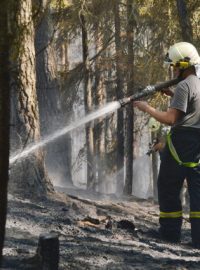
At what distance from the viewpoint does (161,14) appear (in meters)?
14.2

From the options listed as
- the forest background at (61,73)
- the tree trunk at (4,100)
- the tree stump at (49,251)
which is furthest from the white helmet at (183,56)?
the tree trunk at (4,100)

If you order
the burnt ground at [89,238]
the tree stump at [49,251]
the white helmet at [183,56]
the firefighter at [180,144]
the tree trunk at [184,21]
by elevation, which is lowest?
the burnt ground at [89,238]

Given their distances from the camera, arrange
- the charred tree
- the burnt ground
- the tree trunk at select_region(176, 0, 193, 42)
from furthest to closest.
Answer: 1. the charred tree
2. the tree trunk at select_region(176, 0, 193, 42)
3. the burnt ground

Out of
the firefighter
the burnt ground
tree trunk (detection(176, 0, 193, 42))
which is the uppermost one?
tree trunk (detection(176, 0, 193, 42))

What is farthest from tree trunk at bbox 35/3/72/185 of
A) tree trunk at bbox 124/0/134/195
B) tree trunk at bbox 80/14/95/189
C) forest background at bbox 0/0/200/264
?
tree trunk at bbox 80/14/95/189

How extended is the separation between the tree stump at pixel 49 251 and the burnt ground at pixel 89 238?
5.7 inches

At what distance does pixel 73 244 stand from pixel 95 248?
226 millimetres

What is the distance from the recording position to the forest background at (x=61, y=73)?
3516mm

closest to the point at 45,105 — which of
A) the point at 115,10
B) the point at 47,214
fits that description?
the point at 115,10

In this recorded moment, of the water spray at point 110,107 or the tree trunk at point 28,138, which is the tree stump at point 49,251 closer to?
the water spray at point 110,107

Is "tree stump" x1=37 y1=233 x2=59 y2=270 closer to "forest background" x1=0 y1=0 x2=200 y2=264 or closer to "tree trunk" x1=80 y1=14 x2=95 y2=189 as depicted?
"forest background" x1=0 y1=0 x2=200 y2=264

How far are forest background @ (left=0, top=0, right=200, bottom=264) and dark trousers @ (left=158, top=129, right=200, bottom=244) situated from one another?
1.65 meters

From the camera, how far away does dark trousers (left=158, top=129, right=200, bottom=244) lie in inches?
252

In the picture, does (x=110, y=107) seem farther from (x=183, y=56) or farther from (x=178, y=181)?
(x=178, y=181)
